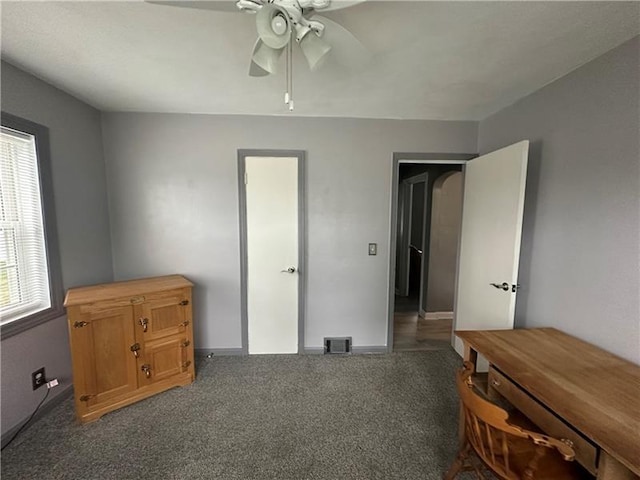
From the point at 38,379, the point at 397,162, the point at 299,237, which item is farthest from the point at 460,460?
the point at 38,379

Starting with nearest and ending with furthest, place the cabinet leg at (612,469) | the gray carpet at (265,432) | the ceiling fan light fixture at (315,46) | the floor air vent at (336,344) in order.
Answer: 1. the cabinet leg at (612,469)
2. the ceiling fan light fixture at (315,46)
3. the gray carpet at (265,432)
4. the floor air vent at (336,344)

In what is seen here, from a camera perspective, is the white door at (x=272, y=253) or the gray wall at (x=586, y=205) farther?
the white door at (x=272, y=253)

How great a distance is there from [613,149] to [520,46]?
78 cm

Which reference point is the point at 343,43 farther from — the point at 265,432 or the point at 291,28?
the point at 265,432

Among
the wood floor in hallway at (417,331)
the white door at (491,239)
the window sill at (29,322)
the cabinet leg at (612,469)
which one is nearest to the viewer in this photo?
the cabinet leg at (612,469)

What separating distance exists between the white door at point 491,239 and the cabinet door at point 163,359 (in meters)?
2.56

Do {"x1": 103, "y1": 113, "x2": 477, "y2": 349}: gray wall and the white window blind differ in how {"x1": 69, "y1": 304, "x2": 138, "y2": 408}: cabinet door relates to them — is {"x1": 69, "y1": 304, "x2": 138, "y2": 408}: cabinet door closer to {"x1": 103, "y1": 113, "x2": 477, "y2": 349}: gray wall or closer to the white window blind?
the white window blind

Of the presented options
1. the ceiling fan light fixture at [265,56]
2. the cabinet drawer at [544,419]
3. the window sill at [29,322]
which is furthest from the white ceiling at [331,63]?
the cabinet drawer at [544,419]

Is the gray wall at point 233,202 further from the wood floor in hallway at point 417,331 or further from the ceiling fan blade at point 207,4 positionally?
the ceiling fan blade at point 207,4

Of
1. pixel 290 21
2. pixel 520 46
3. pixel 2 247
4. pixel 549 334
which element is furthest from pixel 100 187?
pixel 549 334

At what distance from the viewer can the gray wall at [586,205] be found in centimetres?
144

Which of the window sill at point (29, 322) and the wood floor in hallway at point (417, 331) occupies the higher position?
the window sill at point (29, 322)

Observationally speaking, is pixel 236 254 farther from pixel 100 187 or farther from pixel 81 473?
pixel 81 473

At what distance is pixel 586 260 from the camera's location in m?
1.65
